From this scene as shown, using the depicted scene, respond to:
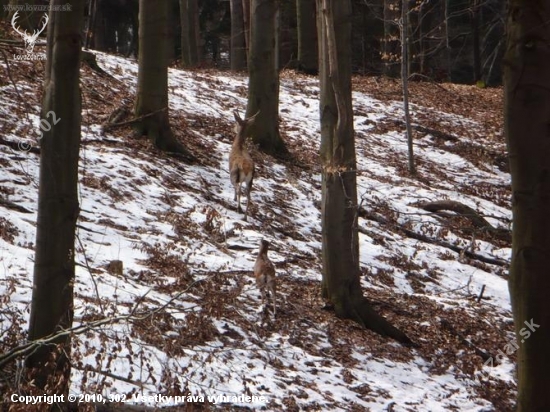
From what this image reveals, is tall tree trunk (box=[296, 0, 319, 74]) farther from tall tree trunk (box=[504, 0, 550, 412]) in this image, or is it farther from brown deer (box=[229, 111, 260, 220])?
Answer: tall tree trunk (box=[504, 0, 550, 412])

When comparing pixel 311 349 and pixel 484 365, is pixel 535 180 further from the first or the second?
pixel 484 365

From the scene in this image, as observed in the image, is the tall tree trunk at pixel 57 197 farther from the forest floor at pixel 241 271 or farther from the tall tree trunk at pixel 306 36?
the tall tree trunk at pixel 306 36

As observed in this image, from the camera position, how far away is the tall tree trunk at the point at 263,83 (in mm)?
17297

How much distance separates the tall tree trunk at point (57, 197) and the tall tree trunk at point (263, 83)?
11.5m

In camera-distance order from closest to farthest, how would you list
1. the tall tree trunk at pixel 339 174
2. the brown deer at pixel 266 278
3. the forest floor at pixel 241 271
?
1. the forest floor at pixel 241 271
2. the brown deer at pixel 266 278
3. the tall tree trunk at pixel 339 174

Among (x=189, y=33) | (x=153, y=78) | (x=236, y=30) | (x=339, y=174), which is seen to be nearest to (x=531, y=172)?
(x=339, y=174)

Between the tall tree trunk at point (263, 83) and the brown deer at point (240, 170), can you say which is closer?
the brown deer at point (240, 170)

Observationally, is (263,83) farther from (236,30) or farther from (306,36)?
(236,30)

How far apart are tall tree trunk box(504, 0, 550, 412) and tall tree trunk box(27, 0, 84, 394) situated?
3067 millimetres

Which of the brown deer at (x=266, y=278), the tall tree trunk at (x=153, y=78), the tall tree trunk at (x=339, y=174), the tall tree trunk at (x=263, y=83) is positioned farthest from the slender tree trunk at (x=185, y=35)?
the brown deer at (x=266, y=278)

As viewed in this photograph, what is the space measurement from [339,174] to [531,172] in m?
4.57

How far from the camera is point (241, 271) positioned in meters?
10.9

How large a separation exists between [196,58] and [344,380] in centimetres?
2321

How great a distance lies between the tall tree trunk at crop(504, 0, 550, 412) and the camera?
586cm
